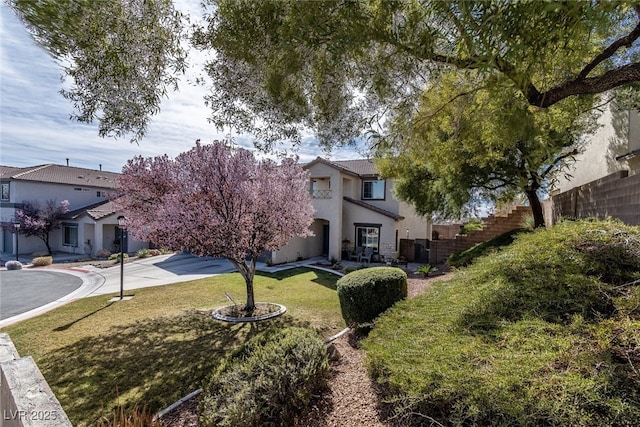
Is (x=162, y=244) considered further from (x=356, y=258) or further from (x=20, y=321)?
(x=356, y=258)

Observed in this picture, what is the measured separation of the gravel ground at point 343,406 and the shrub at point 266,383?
0.20 meters

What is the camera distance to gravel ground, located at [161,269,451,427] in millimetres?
3630

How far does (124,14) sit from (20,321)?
11.8m

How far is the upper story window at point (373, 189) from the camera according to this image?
2152 centimetres

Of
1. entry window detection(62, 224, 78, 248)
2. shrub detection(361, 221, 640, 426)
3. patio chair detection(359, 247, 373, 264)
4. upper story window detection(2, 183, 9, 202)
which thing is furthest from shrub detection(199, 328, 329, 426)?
upper story window detection(2, 183, 9, 202)

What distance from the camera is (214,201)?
8.92 meters

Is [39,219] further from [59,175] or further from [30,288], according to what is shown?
[30,288]

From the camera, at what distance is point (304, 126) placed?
5477 mm

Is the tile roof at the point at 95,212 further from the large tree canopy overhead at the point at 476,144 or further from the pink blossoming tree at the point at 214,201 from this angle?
the large tree canopy overhead at the point at 476,144

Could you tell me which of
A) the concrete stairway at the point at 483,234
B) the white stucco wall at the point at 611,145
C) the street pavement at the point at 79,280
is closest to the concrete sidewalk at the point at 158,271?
the street pavement at the point at 79,280

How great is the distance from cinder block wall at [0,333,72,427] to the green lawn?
53.0 inches

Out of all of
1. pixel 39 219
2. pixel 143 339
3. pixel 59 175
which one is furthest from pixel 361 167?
pixel 59 175

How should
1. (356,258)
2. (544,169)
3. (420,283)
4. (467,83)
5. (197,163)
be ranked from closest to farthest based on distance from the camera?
(467,83)
(197,163)
(420,283)
(544,169)
(356,258)

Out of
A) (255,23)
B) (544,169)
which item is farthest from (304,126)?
(544,169)
